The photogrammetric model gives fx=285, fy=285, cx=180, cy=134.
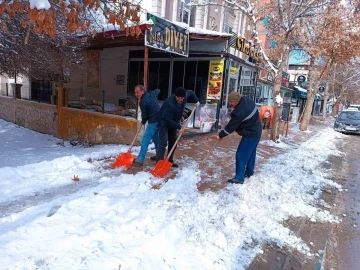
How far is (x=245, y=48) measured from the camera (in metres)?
10.8

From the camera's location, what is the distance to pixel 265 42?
82.3ft

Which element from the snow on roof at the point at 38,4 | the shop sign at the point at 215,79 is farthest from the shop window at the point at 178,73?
the snow on roof at the point at 38,4

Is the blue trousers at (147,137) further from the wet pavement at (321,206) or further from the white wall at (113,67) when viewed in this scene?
the white wall at (113,67)

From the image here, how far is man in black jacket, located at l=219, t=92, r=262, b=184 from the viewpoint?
16.1 feet

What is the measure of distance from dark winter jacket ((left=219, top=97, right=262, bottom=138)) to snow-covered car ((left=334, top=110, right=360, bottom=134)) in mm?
15706

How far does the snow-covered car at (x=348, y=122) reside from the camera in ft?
58.1

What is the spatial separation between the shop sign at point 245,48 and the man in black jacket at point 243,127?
5824 millimetres

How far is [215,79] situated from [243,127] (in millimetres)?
6090

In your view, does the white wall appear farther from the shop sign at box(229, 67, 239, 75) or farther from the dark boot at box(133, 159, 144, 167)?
the dark boot at box(133, 159, 144, 167)

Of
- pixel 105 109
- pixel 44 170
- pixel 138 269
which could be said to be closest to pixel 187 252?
pixel 138 269

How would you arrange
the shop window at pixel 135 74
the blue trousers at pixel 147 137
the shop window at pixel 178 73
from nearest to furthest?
1. the blue trousers at pixel 147 137
2. the shop window at pixel 178 73
3. the shop window at pixel 135 74

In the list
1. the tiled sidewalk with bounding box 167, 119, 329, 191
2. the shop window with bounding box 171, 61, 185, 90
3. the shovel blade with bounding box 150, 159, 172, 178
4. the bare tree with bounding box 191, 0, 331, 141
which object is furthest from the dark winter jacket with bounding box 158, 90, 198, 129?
the shop window with bounding box 171, 61, 185, 90

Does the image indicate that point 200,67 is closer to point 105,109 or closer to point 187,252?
point 105,109

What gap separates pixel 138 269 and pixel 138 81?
1098 centimetres
